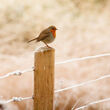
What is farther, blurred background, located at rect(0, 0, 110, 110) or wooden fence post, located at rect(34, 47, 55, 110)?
blurred background, located at rect(0, 0, 110, 110)

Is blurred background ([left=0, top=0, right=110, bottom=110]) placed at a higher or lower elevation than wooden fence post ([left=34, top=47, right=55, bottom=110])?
higher

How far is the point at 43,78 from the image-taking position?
58.0 inches

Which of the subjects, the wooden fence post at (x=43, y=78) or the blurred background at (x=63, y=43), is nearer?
the wooden fence post at (x=43, y=78)

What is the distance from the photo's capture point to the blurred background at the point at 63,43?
230 cm

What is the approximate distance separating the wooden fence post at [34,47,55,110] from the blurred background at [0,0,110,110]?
1.55ft

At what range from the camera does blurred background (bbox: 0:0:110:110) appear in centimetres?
230

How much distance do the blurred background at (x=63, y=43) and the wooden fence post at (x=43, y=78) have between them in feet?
1.55

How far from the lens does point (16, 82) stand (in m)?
2.29

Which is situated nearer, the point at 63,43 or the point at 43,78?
the point at 43,78

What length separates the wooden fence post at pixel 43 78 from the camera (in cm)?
143

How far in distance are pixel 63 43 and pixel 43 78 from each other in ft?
4.04

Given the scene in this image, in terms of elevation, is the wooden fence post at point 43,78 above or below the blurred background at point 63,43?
below

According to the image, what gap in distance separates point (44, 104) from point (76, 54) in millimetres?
1141

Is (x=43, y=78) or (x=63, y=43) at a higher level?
(x=63, y=43)
